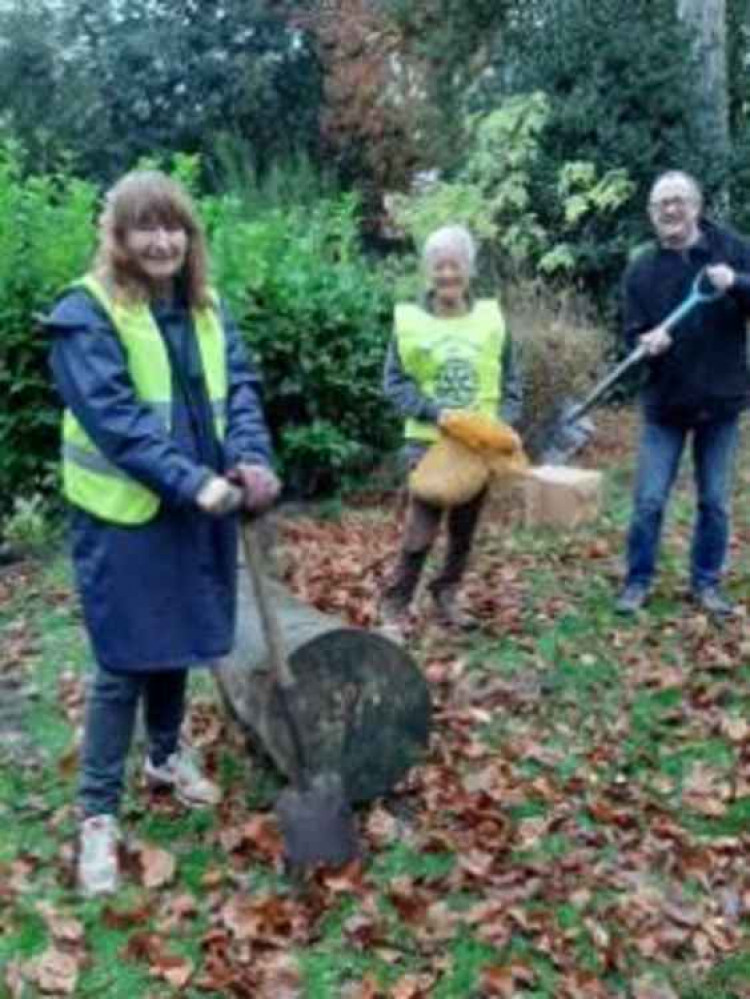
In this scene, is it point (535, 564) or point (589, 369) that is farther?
point (589, 369)

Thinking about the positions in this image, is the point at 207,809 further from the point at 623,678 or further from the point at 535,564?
the point at 535,564

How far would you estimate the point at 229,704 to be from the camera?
567cm

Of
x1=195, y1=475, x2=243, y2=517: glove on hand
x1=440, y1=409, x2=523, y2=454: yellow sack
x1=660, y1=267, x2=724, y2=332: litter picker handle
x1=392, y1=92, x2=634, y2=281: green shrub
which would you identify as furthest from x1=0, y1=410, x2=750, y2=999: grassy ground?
x1=392, y1=92, x2=634, y2=281: green shrub

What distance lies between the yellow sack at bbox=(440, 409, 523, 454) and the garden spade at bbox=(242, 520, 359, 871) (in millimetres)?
1587

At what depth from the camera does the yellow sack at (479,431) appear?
20.1 ft

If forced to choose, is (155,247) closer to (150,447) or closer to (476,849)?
(150,447)

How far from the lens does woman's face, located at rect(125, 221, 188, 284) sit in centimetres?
438

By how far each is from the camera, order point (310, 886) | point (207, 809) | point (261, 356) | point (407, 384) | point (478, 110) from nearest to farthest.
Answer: point (310, 886) → point (207, 809) → point (407, 384) → point (261, 356) → point (478, 110)

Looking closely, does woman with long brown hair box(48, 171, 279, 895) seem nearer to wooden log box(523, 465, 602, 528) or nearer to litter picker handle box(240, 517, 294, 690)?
litter picker handle box(240, 517, 294, 690)

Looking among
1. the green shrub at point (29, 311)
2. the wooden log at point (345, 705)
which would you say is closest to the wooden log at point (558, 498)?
the green shrub at point (29, 311)

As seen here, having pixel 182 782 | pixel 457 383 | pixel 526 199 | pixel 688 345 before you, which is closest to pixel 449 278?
pixel 457 383

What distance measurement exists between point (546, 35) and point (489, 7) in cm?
371

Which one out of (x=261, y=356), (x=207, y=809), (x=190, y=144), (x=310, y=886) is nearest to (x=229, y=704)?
(x=207, y=809)

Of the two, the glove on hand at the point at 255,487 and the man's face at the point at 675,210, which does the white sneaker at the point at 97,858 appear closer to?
the glove on hand at the point at 255,487
